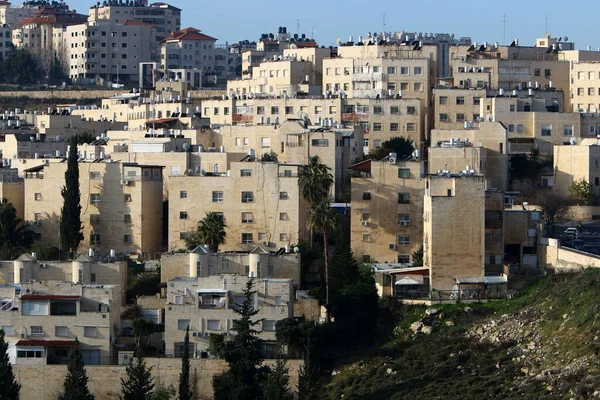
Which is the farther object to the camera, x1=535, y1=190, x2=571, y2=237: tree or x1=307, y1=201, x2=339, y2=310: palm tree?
x1=535, y1=190, x2=571, y2=237: tree

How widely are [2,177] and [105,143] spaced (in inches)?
402

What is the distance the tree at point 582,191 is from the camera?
2781 inches

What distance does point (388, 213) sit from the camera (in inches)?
2479

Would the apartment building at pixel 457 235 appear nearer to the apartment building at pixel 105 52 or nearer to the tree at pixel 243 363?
the tree at pixel 243 363

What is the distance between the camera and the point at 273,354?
5512 centimetres

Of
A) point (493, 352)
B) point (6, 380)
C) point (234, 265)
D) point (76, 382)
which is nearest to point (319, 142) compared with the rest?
point (234, 265)

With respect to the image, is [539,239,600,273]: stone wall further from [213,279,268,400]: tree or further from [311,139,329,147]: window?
[311,139,329,147]: window

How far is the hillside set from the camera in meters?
47.8

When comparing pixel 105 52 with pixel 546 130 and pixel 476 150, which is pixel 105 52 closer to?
pixel 546 130

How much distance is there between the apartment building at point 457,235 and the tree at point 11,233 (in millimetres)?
15527

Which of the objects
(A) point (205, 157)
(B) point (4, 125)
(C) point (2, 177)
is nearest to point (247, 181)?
(A) point (205, 157)

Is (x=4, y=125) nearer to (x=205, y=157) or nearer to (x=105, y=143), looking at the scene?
(x=105, y=143)

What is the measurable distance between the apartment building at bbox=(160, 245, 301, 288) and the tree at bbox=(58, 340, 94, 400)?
698 cm

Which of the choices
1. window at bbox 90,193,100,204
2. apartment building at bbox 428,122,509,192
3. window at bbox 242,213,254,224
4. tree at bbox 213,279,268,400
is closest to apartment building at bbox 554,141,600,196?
apartment building at bbox 428,122,509,192
